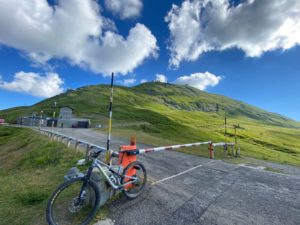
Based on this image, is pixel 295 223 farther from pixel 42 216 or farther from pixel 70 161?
pixel 70 161

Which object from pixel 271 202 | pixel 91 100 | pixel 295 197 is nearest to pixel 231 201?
pixel 271 202

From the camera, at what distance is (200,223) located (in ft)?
14.2

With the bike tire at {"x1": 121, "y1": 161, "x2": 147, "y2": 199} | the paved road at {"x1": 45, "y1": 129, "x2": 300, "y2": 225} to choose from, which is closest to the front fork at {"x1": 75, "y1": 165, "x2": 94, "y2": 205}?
the paved road at {"x1": 45, "y1": 129, "x2": 300, "y2": 225}

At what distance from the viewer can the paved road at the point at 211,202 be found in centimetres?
455

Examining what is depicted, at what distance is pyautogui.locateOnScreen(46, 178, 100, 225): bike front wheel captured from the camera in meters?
4.18

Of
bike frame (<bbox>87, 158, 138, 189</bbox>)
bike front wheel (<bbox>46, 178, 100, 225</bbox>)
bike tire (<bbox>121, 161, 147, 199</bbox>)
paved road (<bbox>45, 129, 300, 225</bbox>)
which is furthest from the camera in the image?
bike tire (<bbox>121, 161, 147, 199</bbox>)

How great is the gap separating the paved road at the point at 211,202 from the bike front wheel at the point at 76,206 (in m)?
0.56

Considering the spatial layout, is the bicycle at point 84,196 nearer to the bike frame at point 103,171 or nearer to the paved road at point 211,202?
the bike frame at point 103,171

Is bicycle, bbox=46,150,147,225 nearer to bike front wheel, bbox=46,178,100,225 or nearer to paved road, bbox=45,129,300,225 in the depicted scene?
bike front wheel, bbox=46,178,100,225

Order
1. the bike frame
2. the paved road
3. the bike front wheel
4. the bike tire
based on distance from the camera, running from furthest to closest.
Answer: the bike tire < the bike frame < the paved road < the bike front wheel

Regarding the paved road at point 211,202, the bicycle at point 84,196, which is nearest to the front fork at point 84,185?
the bicycle at point 84,196

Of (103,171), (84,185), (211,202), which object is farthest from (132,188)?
(211,202)

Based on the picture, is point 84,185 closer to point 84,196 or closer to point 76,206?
point 84,196

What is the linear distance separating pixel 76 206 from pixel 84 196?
0.87 feet
